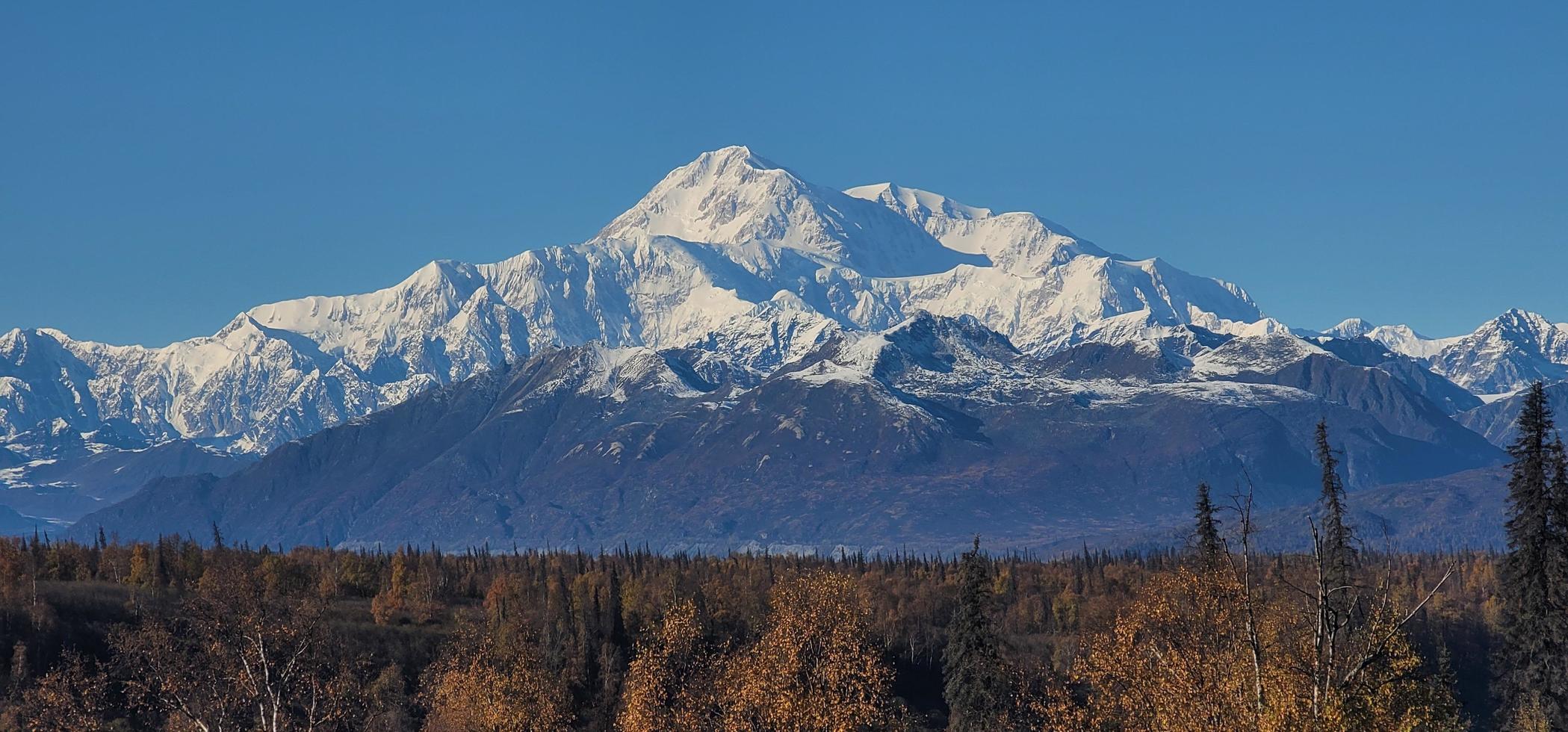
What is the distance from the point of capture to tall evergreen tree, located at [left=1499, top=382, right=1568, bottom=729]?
94625 millimetres

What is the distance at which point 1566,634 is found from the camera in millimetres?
93812

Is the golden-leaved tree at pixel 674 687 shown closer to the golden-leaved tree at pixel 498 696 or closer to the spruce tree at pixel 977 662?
the golden-leaved tree at pixel 498 696

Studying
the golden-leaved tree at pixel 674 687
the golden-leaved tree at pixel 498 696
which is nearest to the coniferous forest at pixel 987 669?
the golden-leaved tree at pixel 674 687

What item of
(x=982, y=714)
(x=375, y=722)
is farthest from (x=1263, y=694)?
(x=375, y=722)

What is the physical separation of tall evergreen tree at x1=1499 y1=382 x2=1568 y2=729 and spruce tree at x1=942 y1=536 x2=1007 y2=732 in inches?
1515

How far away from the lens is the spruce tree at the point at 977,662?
125 meters

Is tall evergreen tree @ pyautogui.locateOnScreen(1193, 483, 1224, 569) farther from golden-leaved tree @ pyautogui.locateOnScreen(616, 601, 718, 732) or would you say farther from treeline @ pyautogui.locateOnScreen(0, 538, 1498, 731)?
golden-leaved tree @ pyautogui.locateOnScreen(616, 601, 718, 732)

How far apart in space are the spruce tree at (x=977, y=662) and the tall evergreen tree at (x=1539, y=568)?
126ft

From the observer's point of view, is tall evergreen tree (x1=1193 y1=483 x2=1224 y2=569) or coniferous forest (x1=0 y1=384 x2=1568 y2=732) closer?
coniferous forest (x1=0 y1=384 x2=1568 y2=732)

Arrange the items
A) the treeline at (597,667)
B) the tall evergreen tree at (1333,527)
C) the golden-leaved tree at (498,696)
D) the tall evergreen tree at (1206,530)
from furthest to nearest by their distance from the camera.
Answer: the golden-leaved tree at (498,696)
the tall evergreen tree at (1333,527)
the tall evergreen tree at (1206,530)
the treeline at (597,667)

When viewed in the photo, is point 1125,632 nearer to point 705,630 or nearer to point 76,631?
point 705,630

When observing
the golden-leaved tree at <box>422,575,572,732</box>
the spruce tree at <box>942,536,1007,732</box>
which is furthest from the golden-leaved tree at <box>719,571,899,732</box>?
the spruce tree at <box>942,536,1007,732</box>

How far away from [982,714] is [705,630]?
6497 centimetres

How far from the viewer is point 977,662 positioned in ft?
415
